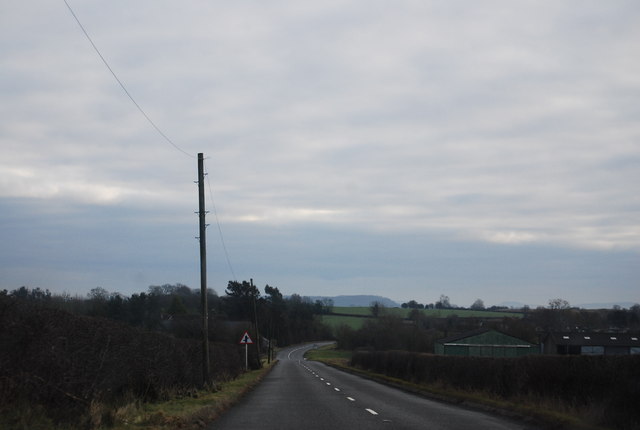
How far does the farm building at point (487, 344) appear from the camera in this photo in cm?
6550

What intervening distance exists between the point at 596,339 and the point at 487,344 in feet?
48.1

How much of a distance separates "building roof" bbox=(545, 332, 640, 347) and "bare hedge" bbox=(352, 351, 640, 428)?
72.9 ft

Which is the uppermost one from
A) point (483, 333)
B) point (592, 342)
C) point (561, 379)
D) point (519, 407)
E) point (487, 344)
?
point (561, 379)

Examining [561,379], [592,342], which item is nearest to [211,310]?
[592,342]

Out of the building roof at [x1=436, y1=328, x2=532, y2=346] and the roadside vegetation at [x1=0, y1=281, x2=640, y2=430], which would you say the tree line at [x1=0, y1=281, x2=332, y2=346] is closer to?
the roadside vegetation at [x1=0, y1=281, x2=640, y2=430]

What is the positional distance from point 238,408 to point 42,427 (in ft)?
29.4

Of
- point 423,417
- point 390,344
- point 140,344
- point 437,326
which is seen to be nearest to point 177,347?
point 140,344

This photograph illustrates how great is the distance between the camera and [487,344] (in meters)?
65.4

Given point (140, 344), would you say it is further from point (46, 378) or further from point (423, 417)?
point (423, 417)

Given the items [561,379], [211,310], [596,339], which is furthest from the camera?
[211,310]

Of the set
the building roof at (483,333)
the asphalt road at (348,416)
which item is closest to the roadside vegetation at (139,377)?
the asphalt road at (348,416)

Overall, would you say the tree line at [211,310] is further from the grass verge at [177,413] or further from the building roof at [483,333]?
the building roof at [483,333]

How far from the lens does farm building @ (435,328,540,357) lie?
2579 inches

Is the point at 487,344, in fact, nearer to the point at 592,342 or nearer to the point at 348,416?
the point at 592,342
